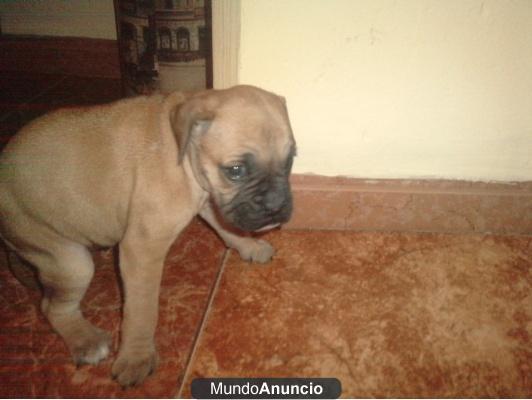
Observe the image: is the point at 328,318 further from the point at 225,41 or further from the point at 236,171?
the point at 225,41

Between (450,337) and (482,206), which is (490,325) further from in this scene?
(482,206)

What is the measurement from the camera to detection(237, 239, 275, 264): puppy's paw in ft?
6.85

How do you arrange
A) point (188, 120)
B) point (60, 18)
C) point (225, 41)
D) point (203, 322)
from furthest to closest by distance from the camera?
point (60, 18) → point (225, 41) → point (203, 322) → point (188, 120)

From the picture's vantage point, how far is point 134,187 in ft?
5.11

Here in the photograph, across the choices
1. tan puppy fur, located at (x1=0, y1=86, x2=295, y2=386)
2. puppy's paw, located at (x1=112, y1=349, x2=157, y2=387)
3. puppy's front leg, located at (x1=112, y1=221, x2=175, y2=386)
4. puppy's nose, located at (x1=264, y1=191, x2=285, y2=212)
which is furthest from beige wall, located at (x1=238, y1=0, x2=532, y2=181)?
puppy's paw, located at (x1=112, y1=349, x2=157, y2=387)

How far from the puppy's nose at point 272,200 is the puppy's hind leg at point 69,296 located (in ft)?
2.52

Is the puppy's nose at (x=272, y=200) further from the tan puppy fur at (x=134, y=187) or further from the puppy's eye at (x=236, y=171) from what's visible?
the puppy's eye at (x=236, y=171)

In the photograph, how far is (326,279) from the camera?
1.98m

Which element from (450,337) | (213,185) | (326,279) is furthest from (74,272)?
(450,337)

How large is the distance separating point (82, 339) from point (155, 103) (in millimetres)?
968

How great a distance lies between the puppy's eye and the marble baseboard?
0.75m

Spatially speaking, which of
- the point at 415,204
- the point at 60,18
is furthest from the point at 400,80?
the point at 60,18

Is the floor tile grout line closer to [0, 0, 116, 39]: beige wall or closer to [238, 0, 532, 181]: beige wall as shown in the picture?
[238, 0, 532, 181]: beige wall

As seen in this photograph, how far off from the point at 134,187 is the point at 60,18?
4321 mm
